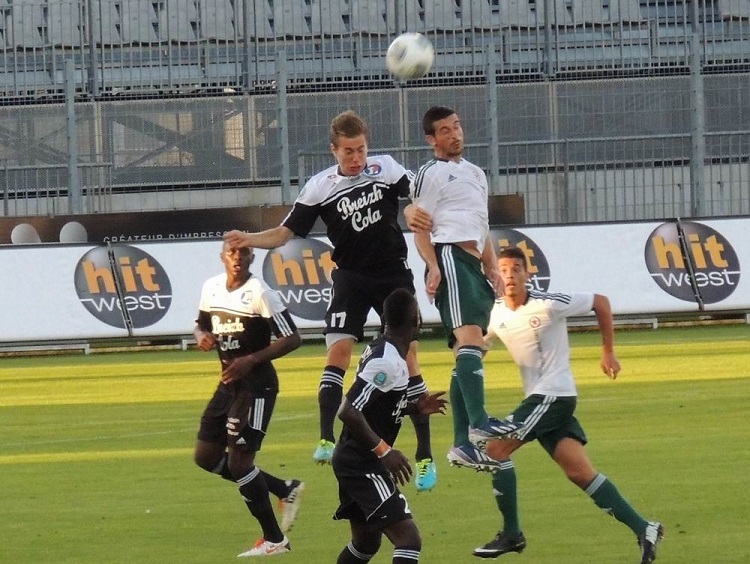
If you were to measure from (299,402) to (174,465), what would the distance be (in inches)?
178

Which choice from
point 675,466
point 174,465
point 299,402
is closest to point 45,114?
point 299,402

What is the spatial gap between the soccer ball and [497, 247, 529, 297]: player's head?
4450 millimetres

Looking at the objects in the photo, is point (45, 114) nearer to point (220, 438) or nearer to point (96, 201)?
point (96, 201)

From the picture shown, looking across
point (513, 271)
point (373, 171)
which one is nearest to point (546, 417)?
point (513, 271)

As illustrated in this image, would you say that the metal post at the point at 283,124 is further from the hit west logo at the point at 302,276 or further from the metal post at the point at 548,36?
the metal post at the point at 548,36

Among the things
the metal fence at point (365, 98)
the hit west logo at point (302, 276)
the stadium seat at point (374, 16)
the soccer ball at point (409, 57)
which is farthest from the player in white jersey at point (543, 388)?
the stadium seat at point (374, 16)

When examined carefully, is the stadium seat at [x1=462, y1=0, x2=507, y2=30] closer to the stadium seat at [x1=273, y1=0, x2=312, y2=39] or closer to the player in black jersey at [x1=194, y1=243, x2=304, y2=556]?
the stadium seat at [x1=273, y1=0, x2=312, y2=39]

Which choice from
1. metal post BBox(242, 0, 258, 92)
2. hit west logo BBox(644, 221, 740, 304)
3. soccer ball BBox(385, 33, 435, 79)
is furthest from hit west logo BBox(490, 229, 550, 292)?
soccer ball BBox(385, 33, 435, 79)

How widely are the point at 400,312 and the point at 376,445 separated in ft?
2.07

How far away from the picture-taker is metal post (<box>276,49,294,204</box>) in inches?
1066

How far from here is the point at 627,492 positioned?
33.2 feet

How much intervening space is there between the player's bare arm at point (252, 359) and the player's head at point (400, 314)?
2141 millimetres

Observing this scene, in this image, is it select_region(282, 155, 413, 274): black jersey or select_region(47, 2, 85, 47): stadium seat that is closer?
select_region(282, 155, 413, 274): black jersey

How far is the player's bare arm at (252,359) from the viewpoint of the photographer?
9.02 metres
